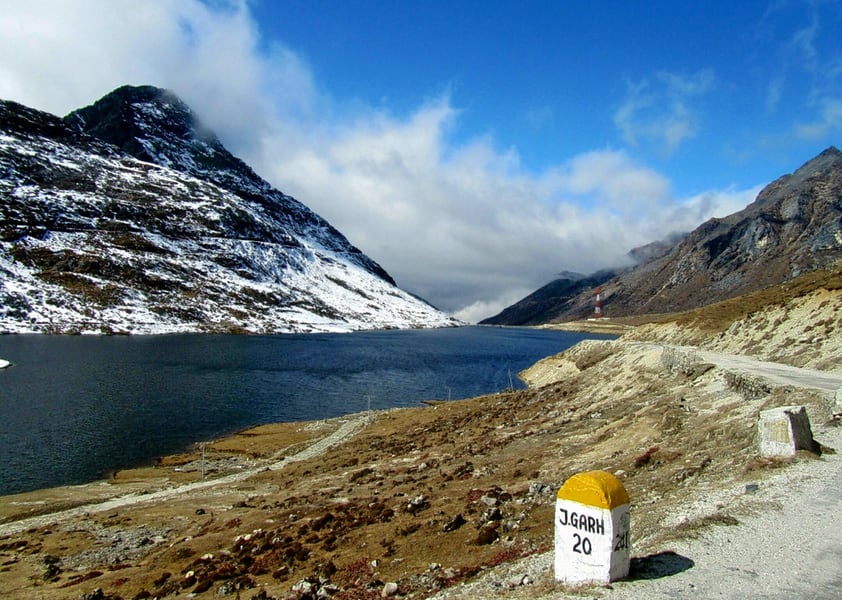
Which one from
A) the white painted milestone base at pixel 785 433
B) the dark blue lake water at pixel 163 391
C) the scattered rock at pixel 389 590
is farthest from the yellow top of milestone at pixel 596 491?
the dark blue lake water at pixel 163 391

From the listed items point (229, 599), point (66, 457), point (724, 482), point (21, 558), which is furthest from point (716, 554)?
point (66, 457)

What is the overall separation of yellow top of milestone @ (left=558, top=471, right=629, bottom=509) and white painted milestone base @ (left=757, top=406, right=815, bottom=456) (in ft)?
32.2

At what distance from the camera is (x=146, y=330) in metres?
178

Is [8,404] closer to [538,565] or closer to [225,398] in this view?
[225,398]

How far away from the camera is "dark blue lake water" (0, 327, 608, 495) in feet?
155

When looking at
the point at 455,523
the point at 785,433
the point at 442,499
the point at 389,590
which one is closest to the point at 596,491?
the point at 389,590

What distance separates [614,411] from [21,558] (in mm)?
32033

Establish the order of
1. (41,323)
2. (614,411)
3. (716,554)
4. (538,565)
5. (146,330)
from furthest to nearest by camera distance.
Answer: (146,330), (41,323), (614,411), (538,565), (716,554)

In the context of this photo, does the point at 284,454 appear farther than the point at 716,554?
Yes

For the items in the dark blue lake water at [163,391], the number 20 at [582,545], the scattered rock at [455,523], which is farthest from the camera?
the dark blue lake water at [163,391]

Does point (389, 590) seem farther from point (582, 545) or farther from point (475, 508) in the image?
point (582, 545)

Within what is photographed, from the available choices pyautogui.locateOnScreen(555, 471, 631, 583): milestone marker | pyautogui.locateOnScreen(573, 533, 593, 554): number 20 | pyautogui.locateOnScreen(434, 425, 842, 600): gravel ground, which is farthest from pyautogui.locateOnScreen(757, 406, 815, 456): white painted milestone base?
pyautogui.locateOnScreen(573, 533, 593, 554): number 20

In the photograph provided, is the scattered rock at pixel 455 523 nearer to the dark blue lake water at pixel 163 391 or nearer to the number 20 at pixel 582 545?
the number 20 at pixel 582 545

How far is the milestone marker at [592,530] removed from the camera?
9.66 meters
